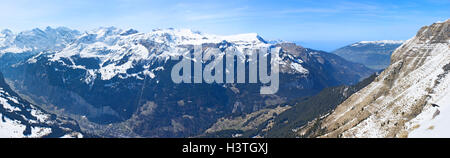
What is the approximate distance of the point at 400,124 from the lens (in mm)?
158250
